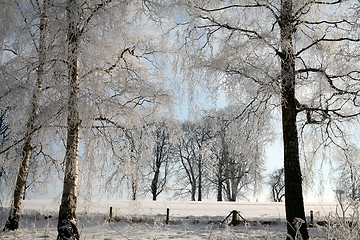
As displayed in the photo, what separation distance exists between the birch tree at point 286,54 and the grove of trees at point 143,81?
30 millimetres

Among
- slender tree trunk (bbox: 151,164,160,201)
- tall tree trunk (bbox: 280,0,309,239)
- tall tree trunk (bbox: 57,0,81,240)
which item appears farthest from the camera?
slender tree trunk (bbox: 151,164,160,201)

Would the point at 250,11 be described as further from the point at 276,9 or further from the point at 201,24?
the point at 201,24

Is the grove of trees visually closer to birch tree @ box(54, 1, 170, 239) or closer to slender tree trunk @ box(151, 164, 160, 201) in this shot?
birch tree @ box(54, 1, 170, 239)

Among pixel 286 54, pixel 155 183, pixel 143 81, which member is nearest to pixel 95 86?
pixel 143 81

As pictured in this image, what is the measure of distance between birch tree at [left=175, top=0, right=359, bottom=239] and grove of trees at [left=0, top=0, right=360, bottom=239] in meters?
0.03

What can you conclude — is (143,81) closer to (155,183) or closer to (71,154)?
(71,154)

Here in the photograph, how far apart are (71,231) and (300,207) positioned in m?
4.57

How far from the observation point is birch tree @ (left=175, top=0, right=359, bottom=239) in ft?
20.1

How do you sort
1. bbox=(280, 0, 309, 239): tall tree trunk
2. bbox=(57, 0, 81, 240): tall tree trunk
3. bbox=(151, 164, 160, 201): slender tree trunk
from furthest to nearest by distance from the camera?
1. bbox=(151, 164, 160, 201): slender tree trunk
2. bbox=(280, 0, 309, 239): tall tree trunk
3. bbox=(57, 0, 81, 240): tall tree trunk

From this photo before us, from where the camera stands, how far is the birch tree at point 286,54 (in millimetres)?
6117

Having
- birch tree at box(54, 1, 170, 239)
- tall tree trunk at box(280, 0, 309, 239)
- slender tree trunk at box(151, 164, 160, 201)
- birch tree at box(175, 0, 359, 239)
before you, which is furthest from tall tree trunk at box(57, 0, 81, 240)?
slender tree trunk at box(151, 164, 160, 201)

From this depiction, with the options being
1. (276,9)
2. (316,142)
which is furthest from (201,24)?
(316,142)

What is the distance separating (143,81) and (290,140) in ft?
11.2

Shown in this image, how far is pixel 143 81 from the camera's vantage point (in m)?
6.42
